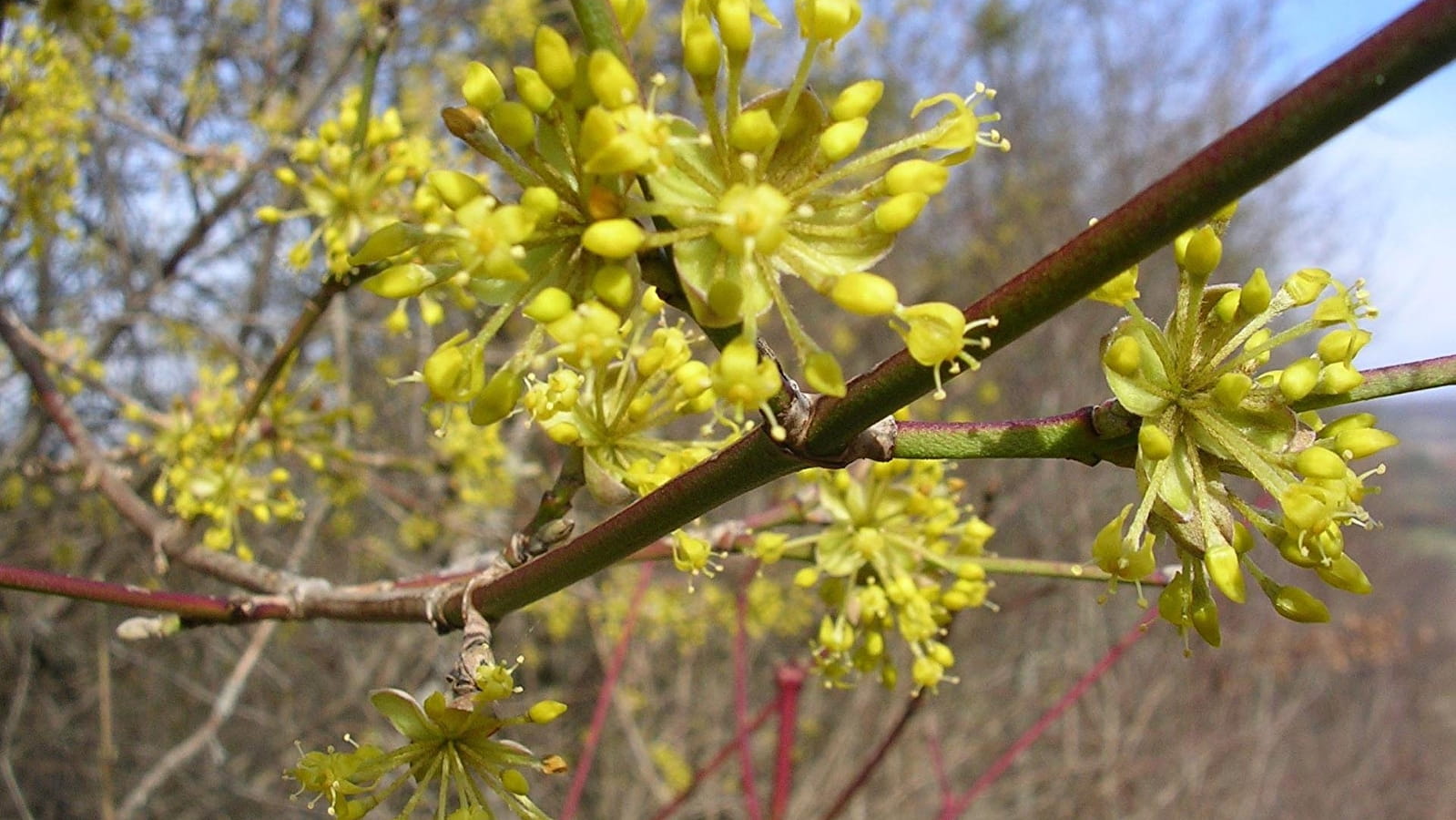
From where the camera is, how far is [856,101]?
3.16 ft

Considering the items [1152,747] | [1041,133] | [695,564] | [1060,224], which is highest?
[1041,133]

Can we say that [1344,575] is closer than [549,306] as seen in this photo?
No

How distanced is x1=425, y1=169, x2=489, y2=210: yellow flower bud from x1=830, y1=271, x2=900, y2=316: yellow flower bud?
347 millimetres

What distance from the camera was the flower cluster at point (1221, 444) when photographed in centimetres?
99

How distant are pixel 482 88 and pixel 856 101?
35 centimetres

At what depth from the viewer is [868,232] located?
37.1 inches

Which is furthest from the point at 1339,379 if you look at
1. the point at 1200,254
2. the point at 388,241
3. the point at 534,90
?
the point at 388,241

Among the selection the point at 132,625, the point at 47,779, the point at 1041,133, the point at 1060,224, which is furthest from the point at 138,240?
the point at 1041,133

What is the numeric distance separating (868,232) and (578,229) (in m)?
0.27

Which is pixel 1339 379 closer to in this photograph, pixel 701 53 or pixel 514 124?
pixel 701 53

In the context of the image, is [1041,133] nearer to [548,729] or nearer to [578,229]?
[548,729]

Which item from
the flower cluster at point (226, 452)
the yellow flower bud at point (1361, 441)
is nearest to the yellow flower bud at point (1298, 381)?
the yellow flower bud at point (1361, 441)

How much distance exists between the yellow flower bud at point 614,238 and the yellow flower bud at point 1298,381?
0.67 meters

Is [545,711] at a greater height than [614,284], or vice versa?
[614,284]
